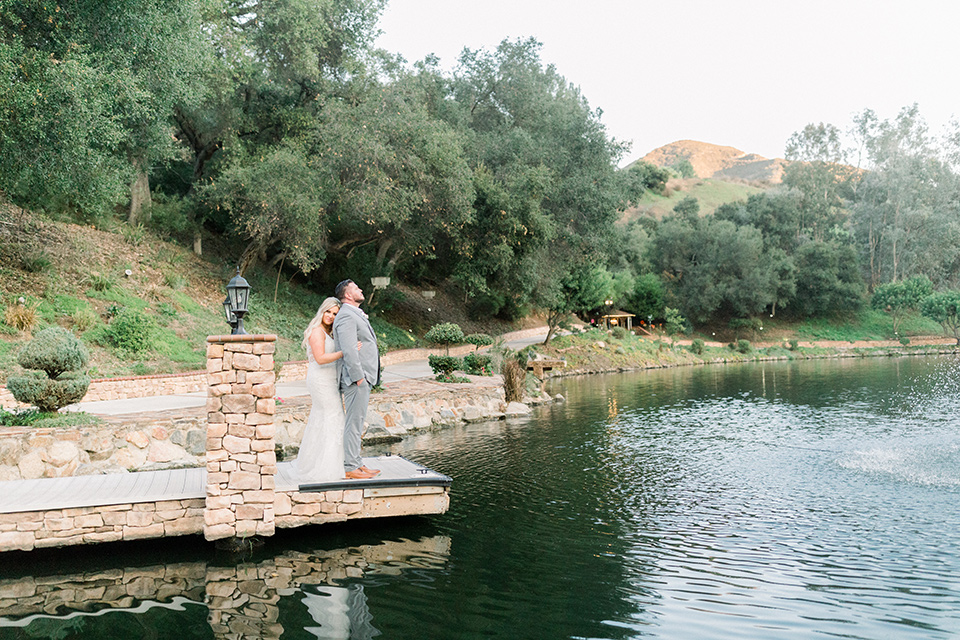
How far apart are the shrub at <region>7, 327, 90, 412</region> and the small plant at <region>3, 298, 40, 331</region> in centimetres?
596

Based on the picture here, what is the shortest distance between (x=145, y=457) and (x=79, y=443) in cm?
102

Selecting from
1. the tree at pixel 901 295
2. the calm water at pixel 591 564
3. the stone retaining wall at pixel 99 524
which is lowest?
the calm water at pixel 591 564

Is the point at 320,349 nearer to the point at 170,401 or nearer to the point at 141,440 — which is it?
the point at 141,440

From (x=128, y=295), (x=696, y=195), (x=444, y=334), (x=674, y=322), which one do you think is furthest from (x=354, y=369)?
(x=696, y=195)

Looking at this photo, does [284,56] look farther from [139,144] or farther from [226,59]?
[139,144]

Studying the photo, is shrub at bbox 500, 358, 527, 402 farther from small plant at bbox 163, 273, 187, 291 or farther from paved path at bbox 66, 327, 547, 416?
small plant at bbox 163, 273, 187, 291

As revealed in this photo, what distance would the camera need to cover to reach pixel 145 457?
1020 cm

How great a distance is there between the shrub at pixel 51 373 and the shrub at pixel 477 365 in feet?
41.4

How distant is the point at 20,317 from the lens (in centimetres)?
1469

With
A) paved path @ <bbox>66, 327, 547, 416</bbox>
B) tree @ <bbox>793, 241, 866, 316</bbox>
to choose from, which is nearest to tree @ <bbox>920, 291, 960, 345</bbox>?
tree @ <bbox>793, 241, 866, 316</bbox>

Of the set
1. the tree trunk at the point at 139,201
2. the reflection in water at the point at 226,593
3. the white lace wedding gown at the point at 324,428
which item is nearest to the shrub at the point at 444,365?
the white lace wedding gown at the point at 324,428

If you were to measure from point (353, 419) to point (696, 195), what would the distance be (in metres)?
92.8

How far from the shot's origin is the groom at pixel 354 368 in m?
7.24

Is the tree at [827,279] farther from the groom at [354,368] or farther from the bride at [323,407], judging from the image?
the bride at [323,407]
